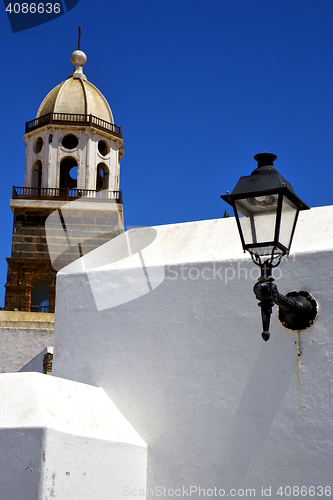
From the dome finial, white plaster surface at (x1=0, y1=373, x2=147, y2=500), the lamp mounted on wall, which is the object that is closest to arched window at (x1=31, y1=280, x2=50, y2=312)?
the dome finial

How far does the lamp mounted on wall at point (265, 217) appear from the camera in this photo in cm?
368

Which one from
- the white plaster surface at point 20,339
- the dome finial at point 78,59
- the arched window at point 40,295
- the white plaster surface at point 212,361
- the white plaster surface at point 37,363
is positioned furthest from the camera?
the dome finial at point 78,59

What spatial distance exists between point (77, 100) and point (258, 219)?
2245cm

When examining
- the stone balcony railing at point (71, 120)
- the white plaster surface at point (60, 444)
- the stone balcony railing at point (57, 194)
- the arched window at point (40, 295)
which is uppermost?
the stone balcony railing at point (71, 120)

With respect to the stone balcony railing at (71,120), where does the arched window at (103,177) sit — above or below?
below

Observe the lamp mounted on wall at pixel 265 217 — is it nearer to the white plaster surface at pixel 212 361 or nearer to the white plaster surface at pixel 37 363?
the white plaster surface at pixel 212 361

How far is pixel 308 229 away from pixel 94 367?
2.39m

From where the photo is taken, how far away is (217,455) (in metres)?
5.04

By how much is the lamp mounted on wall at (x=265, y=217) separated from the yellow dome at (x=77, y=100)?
2175cm

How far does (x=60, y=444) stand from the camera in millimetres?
4523

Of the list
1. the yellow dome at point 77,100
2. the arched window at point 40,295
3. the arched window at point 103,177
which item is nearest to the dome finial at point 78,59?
the yellow dome at point 77,100

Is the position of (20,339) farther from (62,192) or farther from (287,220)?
(287,220)

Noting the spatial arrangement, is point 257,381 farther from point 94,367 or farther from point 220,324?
point 94,367

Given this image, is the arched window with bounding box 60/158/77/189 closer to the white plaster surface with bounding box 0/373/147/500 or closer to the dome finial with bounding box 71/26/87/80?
the dome finial with bounding box 71/26/87/80
